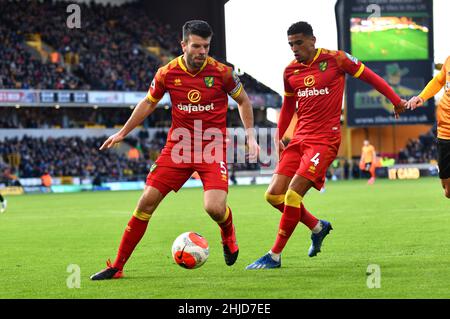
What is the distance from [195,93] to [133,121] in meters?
0.70

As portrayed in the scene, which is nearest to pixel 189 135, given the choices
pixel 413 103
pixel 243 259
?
pixel 243 259

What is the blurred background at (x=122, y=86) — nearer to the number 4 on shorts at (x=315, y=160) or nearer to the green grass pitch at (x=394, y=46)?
the green grass pitch at (x=394, y=46)

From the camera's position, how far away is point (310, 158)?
9.12 meters

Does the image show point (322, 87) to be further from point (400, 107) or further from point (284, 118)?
point (400, 107)

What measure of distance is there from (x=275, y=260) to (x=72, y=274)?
217cm

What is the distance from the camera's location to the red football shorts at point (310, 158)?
908 centimetres

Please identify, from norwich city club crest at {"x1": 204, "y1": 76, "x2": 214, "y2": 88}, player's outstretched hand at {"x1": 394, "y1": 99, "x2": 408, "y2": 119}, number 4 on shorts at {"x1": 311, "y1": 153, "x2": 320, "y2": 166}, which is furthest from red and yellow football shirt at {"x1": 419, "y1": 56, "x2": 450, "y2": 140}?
norwich city club crest at {"x1": 204, "y1": 76, "x2": 214, "y2": 88}

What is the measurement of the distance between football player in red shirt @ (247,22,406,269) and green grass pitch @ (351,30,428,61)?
114ft

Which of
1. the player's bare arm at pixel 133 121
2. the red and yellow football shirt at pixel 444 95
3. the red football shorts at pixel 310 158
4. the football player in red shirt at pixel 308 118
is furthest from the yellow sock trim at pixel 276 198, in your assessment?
the red and yellow football shirt at pixel 444 95

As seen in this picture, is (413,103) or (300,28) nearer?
(300,28)

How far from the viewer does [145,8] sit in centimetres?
6044

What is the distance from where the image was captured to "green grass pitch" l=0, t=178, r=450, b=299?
726cm
